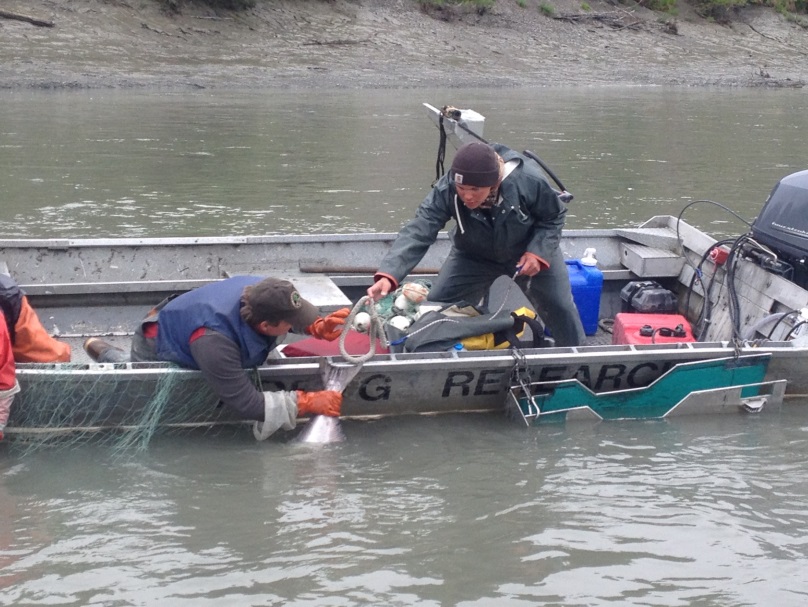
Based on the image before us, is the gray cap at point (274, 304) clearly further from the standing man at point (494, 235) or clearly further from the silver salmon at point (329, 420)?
the standing man at point (494, 235)

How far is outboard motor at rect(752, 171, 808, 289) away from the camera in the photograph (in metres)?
7.32

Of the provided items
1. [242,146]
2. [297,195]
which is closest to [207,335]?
[297,195]

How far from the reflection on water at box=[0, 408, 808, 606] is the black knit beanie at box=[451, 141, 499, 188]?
4.96ft

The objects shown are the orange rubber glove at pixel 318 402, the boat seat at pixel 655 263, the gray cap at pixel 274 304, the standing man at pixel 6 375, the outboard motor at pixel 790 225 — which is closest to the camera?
the gray cap at pixel 274 304

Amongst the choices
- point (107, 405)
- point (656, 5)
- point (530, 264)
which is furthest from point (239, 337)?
point (656, 5)

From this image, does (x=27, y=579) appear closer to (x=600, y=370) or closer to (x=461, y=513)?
(x=461, y=513)

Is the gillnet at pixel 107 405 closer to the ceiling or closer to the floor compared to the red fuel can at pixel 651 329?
closer to the floor

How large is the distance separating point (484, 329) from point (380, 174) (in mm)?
10072

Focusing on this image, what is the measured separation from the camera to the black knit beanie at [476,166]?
613 cm

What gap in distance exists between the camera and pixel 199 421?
6223 millimetres

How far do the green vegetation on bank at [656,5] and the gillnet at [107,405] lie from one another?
23.6 meters

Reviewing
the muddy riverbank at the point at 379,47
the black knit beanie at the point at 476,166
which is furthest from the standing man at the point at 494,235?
the muddy riverbank at the point at 379,47

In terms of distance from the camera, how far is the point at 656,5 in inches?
1459

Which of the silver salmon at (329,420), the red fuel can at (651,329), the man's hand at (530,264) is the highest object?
the man's hand at (530,264)
